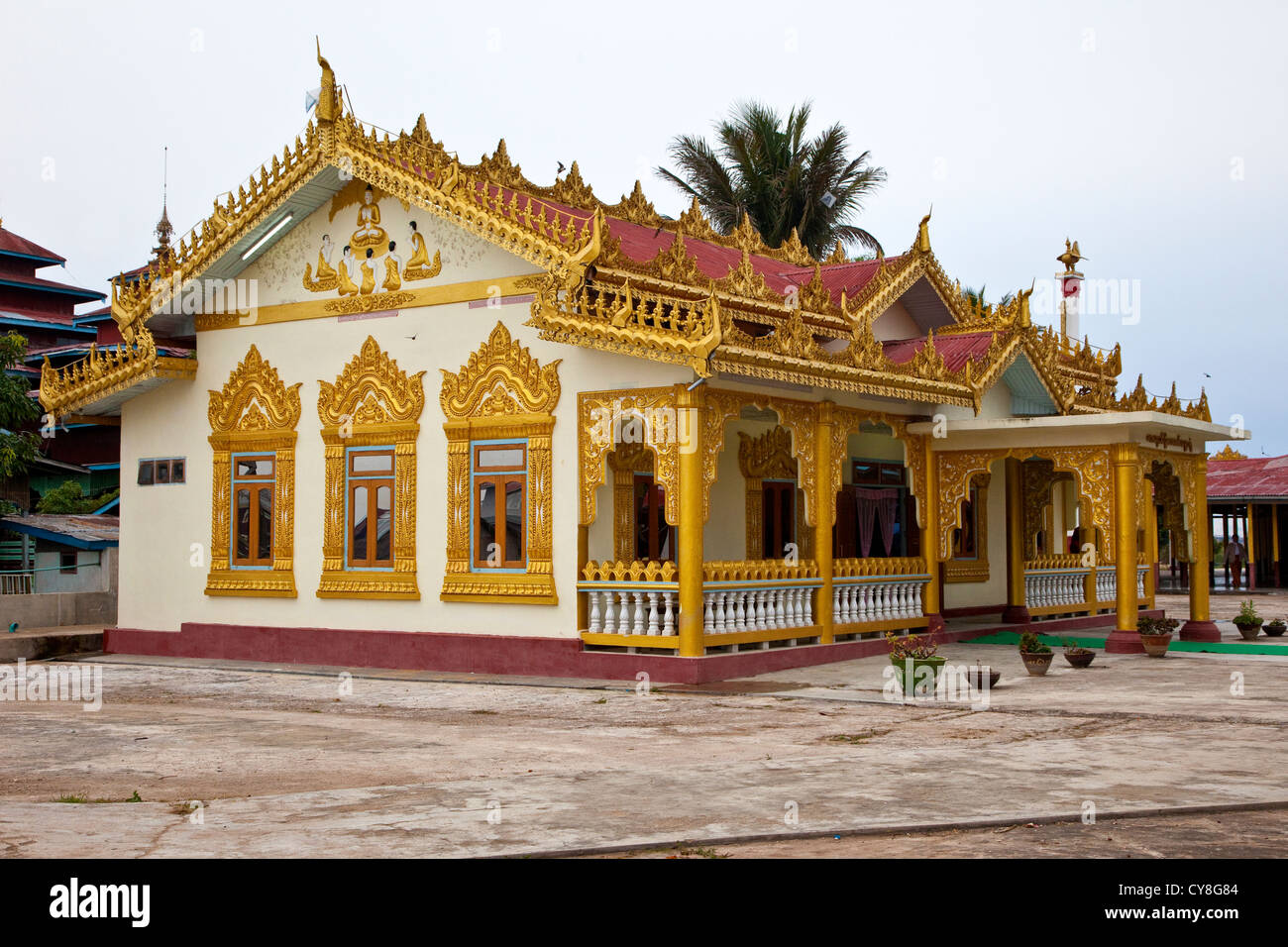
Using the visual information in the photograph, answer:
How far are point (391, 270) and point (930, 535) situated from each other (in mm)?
7925

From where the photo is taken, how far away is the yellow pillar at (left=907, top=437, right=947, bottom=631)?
1892 cm

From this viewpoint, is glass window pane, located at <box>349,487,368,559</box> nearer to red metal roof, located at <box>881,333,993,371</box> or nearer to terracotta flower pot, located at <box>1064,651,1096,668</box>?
red metal roof, located at <box>881,333,993,371</box>

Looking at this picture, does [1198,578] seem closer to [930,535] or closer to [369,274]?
[930,535]

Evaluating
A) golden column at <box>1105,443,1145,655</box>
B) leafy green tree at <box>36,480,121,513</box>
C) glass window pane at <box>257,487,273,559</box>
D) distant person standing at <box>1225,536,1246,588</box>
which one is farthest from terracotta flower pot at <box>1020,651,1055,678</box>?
leafy green tree at <box>36,480,121,513</box>

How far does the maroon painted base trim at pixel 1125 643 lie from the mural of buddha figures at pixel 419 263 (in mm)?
9626

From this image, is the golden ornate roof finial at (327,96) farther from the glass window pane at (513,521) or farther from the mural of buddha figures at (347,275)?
the glass window pane at (513,521)

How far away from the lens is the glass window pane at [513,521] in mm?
16578

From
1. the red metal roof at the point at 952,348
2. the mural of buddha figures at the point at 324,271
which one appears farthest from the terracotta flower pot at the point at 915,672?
the mural of buddha figures at the point at 324,271

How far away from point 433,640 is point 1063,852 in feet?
37.8

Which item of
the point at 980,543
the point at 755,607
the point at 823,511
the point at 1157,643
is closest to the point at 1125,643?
the point at 1157,643

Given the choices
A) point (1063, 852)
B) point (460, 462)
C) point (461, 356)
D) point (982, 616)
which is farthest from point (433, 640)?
point (1063, 852)

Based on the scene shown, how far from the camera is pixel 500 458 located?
16750 millimetres

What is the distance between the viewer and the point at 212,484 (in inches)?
768
